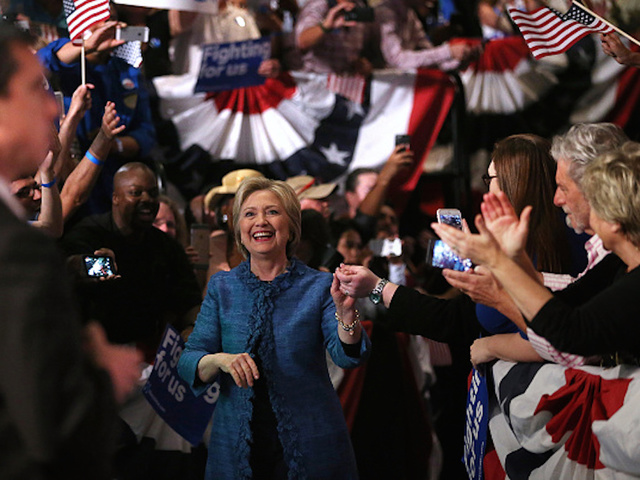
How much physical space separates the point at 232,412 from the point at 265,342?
283 millimetres

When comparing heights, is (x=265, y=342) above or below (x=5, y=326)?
below

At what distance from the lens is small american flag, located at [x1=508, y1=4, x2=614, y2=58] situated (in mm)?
3867

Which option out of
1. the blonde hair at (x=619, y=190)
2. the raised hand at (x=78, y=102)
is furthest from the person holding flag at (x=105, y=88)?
the blonde hair at (x=619, y=190)

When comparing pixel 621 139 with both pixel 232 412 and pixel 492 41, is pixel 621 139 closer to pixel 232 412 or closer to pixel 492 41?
pixel 232 412

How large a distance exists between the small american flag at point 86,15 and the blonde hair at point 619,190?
8.94 feet

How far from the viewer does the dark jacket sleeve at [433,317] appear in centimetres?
293

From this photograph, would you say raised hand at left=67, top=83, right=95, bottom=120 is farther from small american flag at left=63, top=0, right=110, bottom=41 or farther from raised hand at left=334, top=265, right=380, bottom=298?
raised hand at left=334, top=265, right=380, bottom=298

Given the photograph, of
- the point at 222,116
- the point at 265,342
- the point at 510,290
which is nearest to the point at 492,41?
the point at 222,116

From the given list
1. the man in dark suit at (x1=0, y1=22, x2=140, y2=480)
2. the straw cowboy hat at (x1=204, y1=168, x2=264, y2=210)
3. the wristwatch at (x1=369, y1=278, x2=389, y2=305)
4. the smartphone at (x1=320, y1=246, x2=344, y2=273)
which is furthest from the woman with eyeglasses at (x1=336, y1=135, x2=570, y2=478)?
the straw cowboy hat at (x1=204, y1=168, x2=264, y2=210)

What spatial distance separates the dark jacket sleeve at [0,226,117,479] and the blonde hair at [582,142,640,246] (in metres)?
1.46

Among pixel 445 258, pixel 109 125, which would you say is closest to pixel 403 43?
pixel 109 125

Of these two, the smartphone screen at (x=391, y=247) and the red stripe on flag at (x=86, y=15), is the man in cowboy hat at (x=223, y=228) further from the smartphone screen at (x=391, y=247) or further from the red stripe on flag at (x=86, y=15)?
the red stripe on flag at (x=86, y=15)

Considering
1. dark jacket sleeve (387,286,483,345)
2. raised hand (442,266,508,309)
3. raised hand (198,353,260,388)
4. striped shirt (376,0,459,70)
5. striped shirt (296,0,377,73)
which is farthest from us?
striped shirt (376,0,459,70)

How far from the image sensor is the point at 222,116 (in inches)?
240
